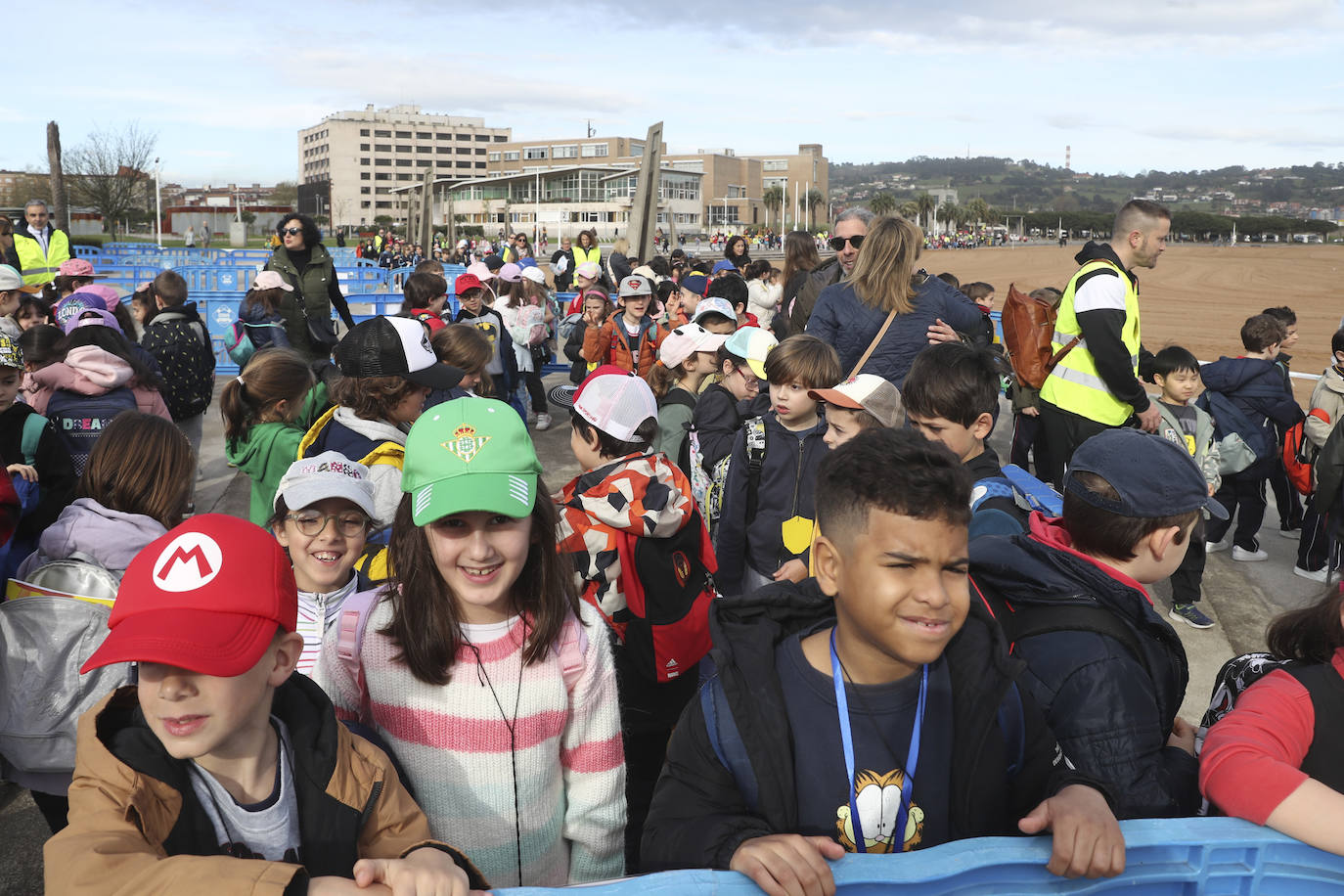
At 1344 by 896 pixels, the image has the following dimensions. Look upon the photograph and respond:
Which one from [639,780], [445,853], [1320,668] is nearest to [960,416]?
[1320,668]

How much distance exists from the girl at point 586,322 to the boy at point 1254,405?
5120mm

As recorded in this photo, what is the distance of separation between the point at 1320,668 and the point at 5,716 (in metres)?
3.46

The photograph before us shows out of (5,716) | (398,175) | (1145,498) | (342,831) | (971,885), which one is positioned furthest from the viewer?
(398,175)

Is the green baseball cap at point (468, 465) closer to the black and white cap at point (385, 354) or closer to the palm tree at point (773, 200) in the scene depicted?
the black and white cap at point (385, 354)

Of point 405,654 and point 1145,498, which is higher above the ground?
point 1145,498

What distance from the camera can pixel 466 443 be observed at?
6.86 feet

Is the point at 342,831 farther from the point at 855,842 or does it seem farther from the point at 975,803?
the point at 975,803

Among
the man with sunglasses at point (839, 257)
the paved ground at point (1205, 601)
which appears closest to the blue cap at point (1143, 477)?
the paved ground at point (1205, 601)

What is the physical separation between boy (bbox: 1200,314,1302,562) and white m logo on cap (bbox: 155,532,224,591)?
6814 mm

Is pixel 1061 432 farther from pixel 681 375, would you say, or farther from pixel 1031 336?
pixel 681 375

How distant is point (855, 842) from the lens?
5.71 ft

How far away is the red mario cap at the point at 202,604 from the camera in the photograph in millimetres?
1525

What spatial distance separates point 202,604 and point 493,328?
7.28 m

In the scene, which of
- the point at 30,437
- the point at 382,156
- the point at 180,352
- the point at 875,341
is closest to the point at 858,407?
the point at 875,341
